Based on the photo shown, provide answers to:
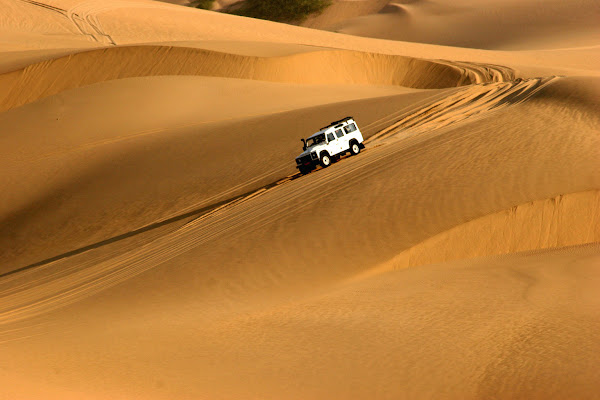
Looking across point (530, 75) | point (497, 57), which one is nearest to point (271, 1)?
point (497, 57)

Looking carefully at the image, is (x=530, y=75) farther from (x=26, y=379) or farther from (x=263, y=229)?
(x=26, y=379)

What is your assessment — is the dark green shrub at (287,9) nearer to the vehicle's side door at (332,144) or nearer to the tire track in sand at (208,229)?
the tire track in sand at (208,229)

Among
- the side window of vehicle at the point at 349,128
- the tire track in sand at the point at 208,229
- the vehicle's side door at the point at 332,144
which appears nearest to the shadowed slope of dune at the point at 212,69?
the tire track in sand at the point at 208,229

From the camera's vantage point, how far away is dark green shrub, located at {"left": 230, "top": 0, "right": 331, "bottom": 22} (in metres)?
84.1

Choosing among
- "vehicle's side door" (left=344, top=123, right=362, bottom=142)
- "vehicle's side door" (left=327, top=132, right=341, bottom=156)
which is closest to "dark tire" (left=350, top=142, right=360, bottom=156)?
"vehicle's side door" (left=344, top=123, right=362, bottom=142)

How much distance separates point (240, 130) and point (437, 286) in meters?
13.2

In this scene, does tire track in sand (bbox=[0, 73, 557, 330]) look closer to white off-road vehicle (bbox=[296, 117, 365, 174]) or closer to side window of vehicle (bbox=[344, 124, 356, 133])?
white off-road vehicle (bbox=[296, 117, 365, 174])

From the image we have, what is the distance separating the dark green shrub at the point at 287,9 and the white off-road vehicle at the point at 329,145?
221 ft

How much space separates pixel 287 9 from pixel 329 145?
6997 centimetres

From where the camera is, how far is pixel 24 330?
11.3 m

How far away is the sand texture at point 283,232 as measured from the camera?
8.24 metres

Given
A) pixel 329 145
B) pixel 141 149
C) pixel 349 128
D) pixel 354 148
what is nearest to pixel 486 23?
pixel 141 149

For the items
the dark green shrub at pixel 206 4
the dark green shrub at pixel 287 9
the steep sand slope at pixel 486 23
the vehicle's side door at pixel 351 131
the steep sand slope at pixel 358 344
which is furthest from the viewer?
the dark green shrub at pixel 206 4

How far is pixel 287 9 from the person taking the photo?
8506cm
